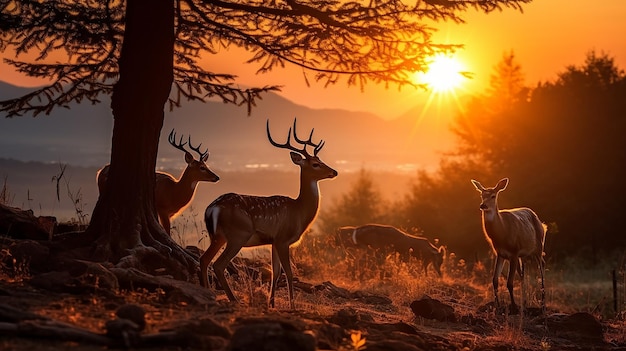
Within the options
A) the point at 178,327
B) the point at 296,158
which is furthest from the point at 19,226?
the point at 178,327

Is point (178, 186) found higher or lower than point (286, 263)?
higher

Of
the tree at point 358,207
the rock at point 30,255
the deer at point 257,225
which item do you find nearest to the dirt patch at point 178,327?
the deer at point 257,225

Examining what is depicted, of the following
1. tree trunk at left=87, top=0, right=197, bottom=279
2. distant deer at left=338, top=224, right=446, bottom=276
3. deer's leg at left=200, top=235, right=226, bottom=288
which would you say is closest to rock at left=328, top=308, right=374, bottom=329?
deer's leg at left=200, top=235, right=226, bottom=288

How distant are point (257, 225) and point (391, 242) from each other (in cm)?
1439

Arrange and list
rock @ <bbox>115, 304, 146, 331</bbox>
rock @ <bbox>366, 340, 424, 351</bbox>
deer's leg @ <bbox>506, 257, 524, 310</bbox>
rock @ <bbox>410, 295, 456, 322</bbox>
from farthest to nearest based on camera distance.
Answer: deer's leg @ <bbox>506, 257, 524, 310</bbox> → rock @ <bbox>410, 295, 456, 322</bbox> → rock @ <bbox>366, 340, 424, 351</bbox> → rock @ <bbox>115, 304, 146, 331</bbox>

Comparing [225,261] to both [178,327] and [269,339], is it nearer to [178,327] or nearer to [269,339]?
[178,327]

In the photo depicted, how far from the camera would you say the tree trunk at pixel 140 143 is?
40.6 ft

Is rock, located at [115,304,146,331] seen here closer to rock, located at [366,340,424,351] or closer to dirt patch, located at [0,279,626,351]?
dirt patch, located at [0,279,626,351]

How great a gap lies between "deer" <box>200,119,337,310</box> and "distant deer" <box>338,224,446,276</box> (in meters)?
13.0

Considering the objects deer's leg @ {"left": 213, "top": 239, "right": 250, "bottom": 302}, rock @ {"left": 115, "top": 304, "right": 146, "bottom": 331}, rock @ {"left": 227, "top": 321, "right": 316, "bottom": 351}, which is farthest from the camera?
deer's leg @ {"left": 213, "top": 239, "right": 250, "bottom": 302}

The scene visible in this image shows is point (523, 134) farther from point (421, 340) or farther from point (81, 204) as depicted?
point (421, 340)

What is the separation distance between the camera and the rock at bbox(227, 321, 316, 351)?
24.8ft

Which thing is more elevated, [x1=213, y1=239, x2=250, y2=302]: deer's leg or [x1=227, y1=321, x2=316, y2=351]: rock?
[x1=213, y1=239, x2=250, y2=302]: deer's leg

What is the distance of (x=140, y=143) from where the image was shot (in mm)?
12570
